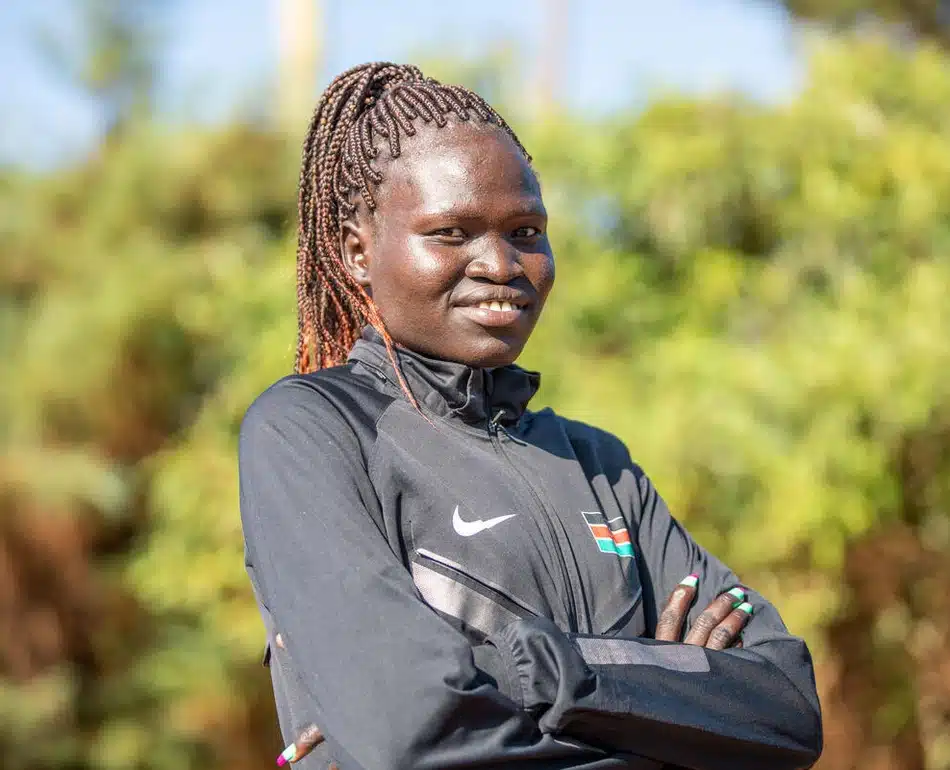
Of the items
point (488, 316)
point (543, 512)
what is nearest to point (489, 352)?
point (488, 316)

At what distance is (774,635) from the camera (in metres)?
2.00

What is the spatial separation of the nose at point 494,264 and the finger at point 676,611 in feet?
1.93

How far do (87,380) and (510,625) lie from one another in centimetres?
574

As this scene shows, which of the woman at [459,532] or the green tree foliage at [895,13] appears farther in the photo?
the green tree foliage at [895,13]

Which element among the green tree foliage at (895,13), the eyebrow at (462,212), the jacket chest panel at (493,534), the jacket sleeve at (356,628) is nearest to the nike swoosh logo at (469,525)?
the jacket chest panel at (493,534)

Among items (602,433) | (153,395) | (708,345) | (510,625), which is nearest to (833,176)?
(708,345)

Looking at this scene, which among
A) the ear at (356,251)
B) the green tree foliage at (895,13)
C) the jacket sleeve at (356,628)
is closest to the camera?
the jacket sleeve at (356,628)

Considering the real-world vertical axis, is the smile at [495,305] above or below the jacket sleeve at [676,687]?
above

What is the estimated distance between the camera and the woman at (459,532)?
163cm

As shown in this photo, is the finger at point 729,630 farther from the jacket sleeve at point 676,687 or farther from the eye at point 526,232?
the eye at point 526,232

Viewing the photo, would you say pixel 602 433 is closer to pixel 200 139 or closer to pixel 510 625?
pixel 510 625

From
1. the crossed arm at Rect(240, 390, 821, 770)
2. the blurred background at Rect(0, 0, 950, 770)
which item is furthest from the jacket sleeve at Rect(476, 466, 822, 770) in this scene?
the blurred background at Rect(0, 0, 950, 770)

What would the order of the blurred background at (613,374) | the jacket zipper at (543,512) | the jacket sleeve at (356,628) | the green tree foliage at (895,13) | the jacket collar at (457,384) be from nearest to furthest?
1. the jacket sleeve at (356,628)
2. the jacket zipper at (543,512)
3. the jacket collar at (457,384)
4. the blurred background at (613,374)
5. the green tree foliage at (895,13)

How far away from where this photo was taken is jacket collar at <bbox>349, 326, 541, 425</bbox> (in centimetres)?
195
